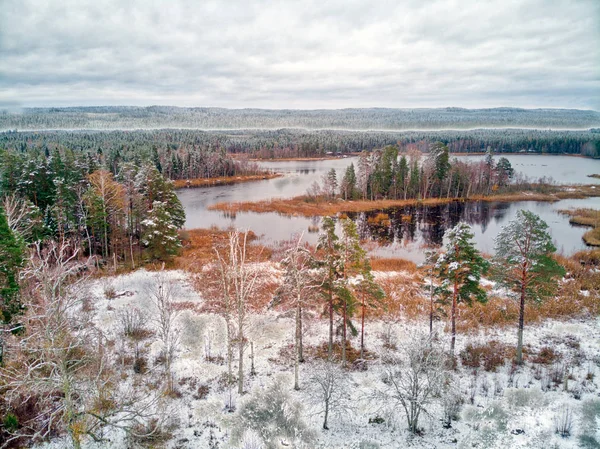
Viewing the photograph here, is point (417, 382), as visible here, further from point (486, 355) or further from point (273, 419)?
point (486, 355)

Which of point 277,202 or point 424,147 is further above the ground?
point 424,147

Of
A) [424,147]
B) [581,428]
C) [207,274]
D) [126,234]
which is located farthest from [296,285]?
[424,147]

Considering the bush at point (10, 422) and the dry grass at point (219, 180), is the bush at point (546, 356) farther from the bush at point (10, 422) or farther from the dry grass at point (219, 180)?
the dry grass at point (219, 180)

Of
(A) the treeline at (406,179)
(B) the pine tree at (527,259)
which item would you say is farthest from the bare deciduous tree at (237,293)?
(A) the treeline at (406,179)

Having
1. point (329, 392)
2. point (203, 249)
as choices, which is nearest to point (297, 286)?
point (329, 392)

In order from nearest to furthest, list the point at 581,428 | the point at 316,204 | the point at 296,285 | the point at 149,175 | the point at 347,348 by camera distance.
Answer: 1. the point at 581,428
2. the point at 296,285
3. the point at 347,348
4. the point at 149,175
5. the point at 316,204

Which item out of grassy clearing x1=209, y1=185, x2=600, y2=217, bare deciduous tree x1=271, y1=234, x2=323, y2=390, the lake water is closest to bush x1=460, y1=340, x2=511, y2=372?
bare deciduous tree x1=271, y1=234, x2=323, y2=390

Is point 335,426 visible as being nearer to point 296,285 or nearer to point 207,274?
point 296,285
